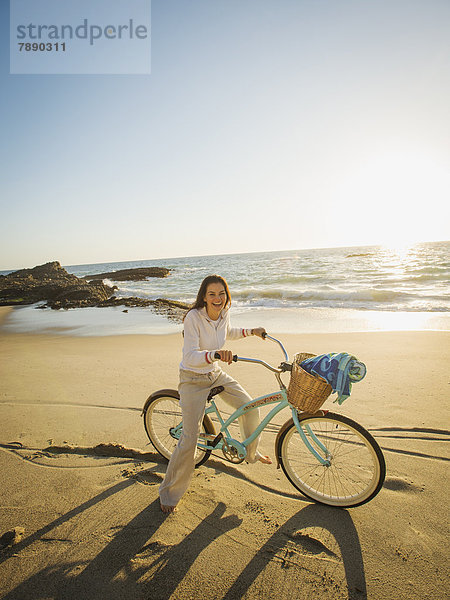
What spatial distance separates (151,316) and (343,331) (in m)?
8.25

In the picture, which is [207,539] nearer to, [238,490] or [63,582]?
[238,490]

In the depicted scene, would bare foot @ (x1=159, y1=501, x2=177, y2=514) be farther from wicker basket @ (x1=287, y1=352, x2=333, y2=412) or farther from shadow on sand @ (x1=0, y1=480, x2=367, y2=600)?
wicker basket @ (x1=287, y1=352, x2=333, y2=412)

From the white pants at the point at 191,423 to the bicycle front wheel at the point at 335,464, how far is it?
0.38 metres

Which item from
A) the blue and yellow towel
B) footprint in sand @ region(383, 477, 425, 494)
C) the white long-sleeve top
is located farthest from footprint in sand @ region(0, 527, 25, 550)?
footprint in sand @ region(383, 477, 425, 494)

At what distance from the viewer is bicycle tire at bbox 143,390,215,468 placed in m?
3.40

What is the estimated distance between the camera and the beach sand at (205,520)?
2.18 meters

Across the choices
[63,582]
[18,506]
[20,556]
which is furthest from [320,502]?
[18,506]

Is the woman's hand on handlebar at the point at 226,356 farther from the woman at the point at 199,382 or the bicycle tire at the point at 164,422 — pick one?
the bicycle tire at the point at 164,422

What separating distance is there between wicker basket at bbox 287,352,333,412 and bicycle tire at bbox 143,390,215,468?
3.62ft

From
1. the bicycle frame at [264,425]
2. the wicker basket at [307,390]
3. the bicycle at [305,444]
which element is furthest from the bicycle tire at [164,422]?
the wicker basket at [307,390]

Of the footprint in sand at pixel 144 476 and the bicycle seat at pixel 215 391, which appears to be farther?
the footprint in sand at pixel 144 476

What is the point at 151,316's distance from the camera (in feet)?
47.4

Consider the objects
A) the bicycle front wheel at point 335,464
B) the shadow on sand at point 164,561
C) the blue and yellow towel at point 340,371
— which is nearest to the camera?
the shadow on sand at point 164,561

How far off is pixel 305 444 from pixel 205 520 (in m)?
1.11
